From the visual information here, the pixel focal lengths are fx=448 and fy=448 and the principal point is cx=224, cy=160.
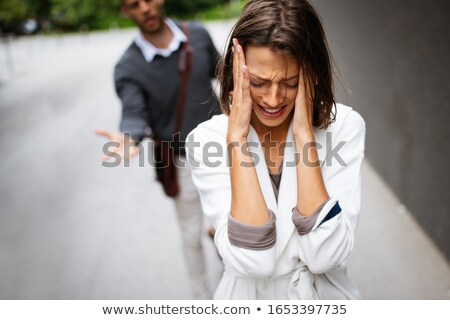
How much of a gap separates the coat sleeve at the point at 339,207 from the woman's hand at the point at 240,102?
0.28 m

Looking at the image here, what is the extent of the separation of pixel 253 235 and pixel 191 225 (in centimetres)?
140

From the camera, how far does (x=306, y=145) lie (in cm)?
123

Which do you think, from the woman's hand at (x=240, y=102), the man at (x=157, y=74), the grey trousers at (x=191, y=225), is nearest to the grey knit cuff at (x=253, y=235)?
the woman's hand at (x=240, y=102)

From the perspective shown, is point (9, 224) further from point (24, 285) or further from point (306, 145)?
point (306, 145)

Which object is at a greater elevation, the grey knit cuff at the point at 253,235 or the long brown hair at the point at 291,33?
the long brown hair at the point at 291,33

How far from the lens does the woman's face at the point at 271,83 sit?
1211 millimetres

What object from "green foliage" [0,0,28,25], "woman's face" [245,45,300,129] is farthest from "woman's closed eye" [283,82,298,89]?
"green foliage" [0,0,28,25]

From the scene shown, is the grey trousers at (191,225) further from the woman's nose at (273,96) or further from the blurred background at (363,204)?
the woman's nose at (273,96)

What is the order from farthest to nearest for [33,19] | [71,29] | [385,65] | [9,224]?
[33,19] < [71,29] < [9,224] < [385,65]

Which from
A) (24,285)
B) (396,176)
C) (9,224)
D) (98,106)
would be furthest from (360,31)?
(98,106)

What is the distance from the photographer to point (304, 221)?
119cm

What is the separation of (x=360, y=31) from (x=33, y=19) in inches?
1334

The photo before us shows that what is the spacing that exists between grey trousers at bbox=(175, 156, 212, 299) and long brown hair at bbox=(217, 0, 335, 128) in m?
1.19

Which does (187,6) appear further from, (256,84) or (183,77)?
(256,84)
